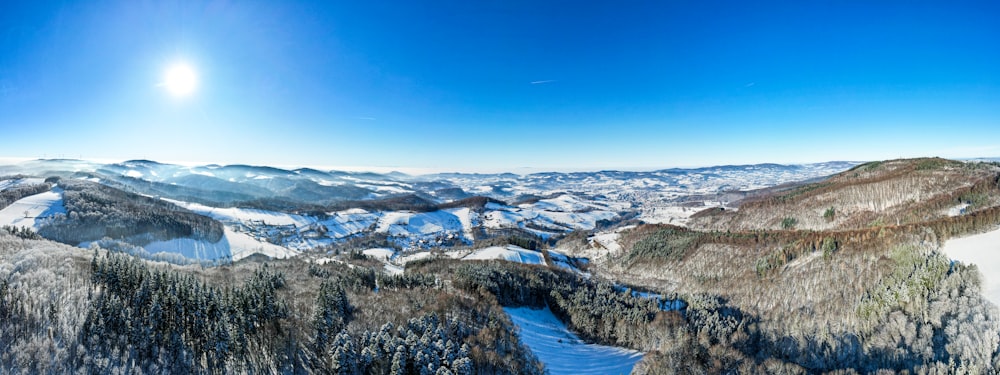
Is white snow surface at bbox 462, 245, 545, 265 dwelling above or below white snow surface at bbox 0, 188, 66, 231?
below

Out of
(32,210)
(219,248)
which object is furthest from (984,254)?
(32,210)

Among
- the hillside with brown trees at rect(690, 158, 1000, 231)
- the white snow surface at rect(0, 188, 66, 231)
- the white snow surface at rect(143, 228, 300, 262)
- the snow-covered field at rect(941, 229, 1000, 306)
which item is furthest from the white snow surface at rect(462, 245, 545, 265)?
the white snow surface at rect(0, 188, 66, 231)

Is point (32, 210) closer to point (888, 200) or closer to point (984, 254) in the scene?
point (984, 254)

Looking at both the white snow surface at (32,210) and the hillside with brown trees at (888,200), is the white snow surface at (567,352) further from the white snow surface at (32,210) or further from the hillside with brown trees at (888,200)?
the white snow surface at (32,210)

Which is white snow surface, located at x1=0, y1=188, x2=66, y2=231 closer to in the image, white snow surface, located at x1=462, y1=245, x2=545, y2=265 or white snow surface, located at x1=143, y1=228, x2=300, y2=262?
white snow surface, located at x1=143, y1=228, x2=300, y2=262

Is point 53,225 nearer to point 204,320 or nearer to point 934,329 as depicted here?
point 204,320
